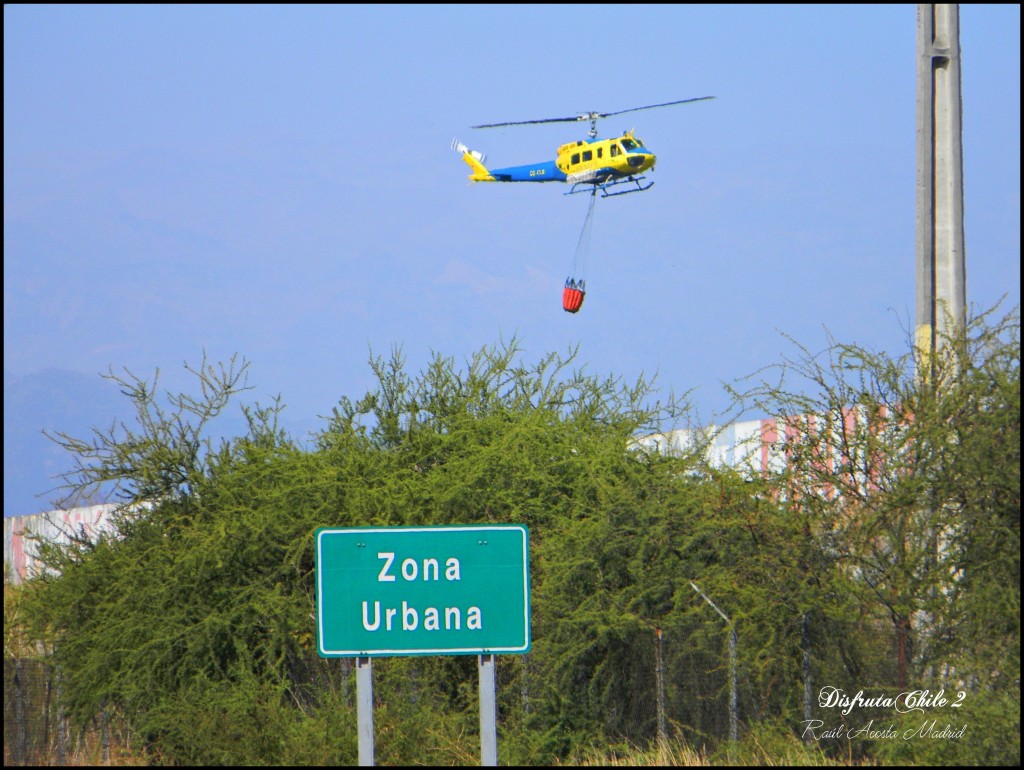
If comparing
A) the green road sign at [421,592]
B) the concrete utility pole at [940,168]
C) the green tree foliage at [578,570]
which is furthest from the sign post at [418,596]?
the concrete utility pole at [940,168]

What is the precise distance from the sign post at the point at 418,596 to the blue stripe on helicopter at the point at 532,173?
30.4 metres

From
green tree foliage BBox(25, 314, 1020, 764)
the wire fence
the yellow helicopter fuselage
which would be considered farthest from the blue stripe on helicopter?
the wire fence

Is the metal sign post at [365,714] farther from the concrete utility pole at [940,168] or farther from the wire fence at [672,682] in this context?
the concrete utility pole at [940,168]

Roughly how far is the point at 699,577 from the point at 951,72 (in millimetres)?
7143

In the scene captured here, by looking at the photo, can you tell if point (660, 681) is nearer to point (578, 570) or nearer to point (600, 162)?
point (578, 570)

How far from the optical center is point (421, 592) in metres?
9.30

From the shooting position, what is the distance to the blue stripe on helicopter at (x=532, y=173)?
3935 centimetres

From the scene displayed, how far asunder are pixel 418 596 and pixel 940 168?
1004 cm

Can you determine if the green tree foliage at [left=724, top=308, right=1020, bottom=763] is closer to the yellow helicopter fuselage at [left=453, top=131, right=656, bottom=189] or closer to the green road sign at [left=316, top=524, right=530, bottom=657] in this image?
the green road sign at [left=316, top=524, right=530, bottom=657]

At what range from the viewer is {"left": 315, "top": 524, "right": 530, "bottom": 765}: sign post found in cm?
922

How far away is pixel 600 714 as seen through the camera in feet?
49.4

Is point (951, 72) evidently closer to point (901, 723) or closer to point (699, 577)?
point (699, 577)

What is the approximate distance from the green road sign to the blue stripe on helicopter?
99.5 ft

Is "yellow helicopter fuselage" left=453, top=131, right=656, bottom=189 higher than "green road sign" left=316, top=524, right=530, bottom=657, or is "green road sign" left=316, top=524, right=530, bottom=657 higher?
"yellow helicopter fuselage" left=453, top=131, right=656, bottom=189
